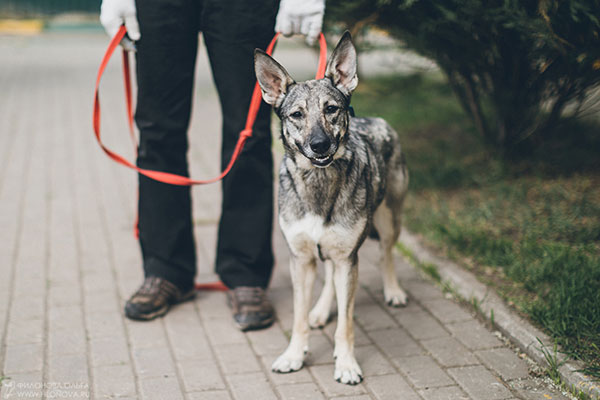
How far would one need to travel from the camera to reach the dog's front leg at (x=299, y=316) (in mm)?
3219

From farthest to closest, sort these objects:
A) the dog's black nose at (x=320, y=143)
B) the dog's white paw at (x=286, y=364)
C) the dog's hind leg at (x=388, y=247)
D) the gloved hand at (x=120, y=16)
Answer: the dog's hind leg at (x=388, y=247), the gloved hand at (x=120, y=16), the dog's white paw at (x=286, y=364), the dog's black nose at (x=320, y=143)

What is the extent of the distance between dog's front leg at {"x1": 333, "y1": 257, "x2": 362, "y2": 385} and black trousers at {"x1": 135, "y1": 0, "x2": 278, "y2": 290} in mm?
794

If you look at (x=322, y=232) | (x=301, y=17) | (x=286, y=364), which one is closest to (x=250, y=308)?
(x=286, y=364)

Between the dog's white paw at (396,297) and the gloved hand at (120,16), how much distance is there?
2157mm

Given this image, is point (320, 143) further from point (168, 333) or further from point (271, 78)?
point (168, 333)

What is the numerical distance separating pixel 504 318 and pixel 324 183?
1.37 meters

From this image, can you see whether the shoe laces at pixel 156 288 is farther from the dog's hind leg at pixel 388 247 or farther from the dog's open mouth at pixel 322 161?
the dog's open mouth at pixel 322 161

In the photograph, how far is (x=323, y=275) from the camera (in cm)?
435

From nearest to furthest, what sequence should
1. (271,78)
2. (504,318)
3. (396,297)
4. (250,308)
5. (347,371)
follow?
(271,78)
(347,371)
(504,318)
(250,308)
(396,297)

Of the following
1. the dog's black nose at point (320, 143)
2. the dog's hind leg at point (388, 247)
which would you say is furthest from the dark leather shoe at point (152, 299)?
the dog's black nose at point (320, 143)

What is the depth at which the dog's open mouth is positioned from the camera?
2.80 metres

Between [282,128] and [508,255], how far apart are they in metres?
2.00

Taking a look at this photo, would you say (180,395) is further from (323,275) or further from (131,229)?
(131,229)

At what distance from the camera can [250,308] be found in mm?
3672
